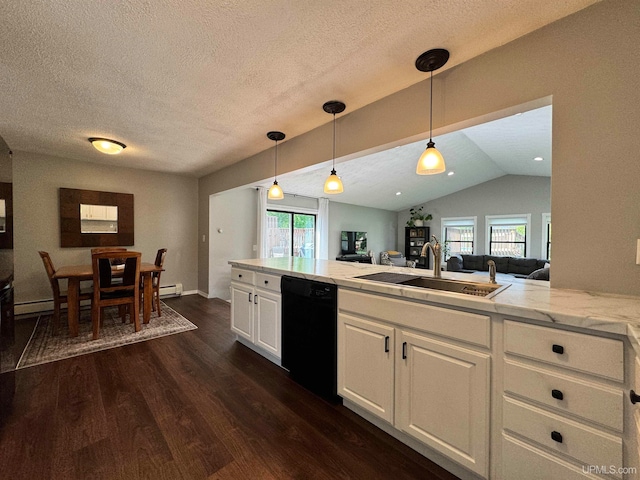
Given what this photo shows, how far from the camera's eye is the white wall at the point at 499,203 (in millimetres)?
7637

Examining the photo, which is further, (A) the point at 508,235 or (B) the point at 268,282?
(A) the point at 508,235

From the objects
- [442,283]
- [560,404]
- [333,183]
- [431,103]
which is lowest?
[560,404]

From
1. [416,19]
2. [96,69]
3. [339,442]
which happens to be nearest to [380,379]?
[339,442]

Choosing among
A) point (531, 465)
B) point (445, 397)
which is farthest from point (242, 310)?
point (531, 465)

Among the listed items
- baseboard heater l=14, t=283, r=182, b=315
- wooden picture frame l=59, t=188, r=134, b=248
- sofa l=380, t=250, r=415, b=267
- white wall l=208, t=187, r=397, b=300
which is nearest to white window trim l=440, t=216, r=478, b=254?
sofa l=380, t=250, r=415, b=267

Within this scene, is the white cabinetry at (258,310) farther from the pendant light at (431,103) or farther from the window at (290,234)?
the window at (290,234)

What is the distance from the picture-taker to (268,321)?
252 centimetres

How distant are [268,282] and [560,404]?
2050 millimetres

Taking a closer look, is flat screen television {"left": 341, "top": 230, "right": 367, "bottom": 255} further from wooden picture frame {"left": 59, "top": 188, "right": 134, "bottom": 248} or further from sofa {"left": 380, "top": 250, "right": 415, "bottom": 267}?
wooden picture frame {"left": 59, "top": 188, "right": 134, "bottom": 248}

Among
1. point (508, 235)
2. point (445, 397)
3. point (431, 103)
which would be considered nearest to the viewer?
point (445, 397)

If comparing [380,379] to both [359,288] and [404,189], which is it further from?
[404,189]

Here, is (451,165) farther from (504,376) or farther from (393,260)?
(504,376)

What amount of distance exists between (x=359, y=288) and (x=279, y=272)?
88 cm

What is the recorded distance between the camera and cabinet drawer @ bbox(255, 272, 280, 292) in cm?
242
